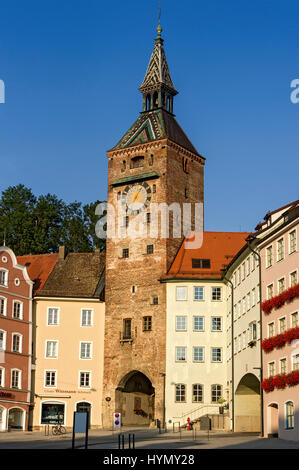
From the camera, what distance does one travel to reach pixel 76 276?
72.5m

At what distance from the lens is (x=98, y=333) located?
6988cm

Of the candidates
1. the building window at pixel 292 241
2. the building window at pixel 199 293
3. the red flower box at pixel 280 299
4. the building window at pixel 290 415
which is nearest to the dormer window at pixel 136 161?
the building window at pixel 199 293

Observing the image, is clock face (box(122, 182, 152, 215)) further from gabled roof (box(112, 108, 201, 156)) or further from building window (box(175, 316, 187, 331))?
building window (box(175, 316, 187, 331))

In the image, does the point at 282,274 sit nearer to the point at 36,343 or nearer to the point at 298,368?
the point at 298,368

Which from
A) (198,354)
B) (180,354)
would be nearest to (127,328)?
(180,354)

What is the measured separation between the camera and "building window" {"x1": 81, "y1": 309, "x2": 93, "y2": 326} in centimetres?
7012

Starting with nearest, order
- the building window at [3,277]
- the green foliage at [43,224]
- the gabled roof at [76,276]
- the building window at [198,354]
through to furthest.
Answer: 1. the building window at [3,277]
2. the building window at [198,354]
3. the gabled roof at [76,276]
4. the green foliage at [43,224]

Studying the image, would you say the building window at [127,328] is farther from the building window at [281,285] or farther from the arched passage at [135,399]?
the building window at [281,285]

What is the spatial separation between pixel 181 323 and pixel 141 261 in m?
6.87

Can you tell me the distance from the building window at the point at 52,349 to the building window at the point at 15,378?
354cm

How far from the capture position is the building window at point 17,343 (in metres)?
66.2

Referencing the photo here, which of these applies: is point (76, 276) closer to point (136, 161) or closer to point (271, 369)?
point (136, 161)
